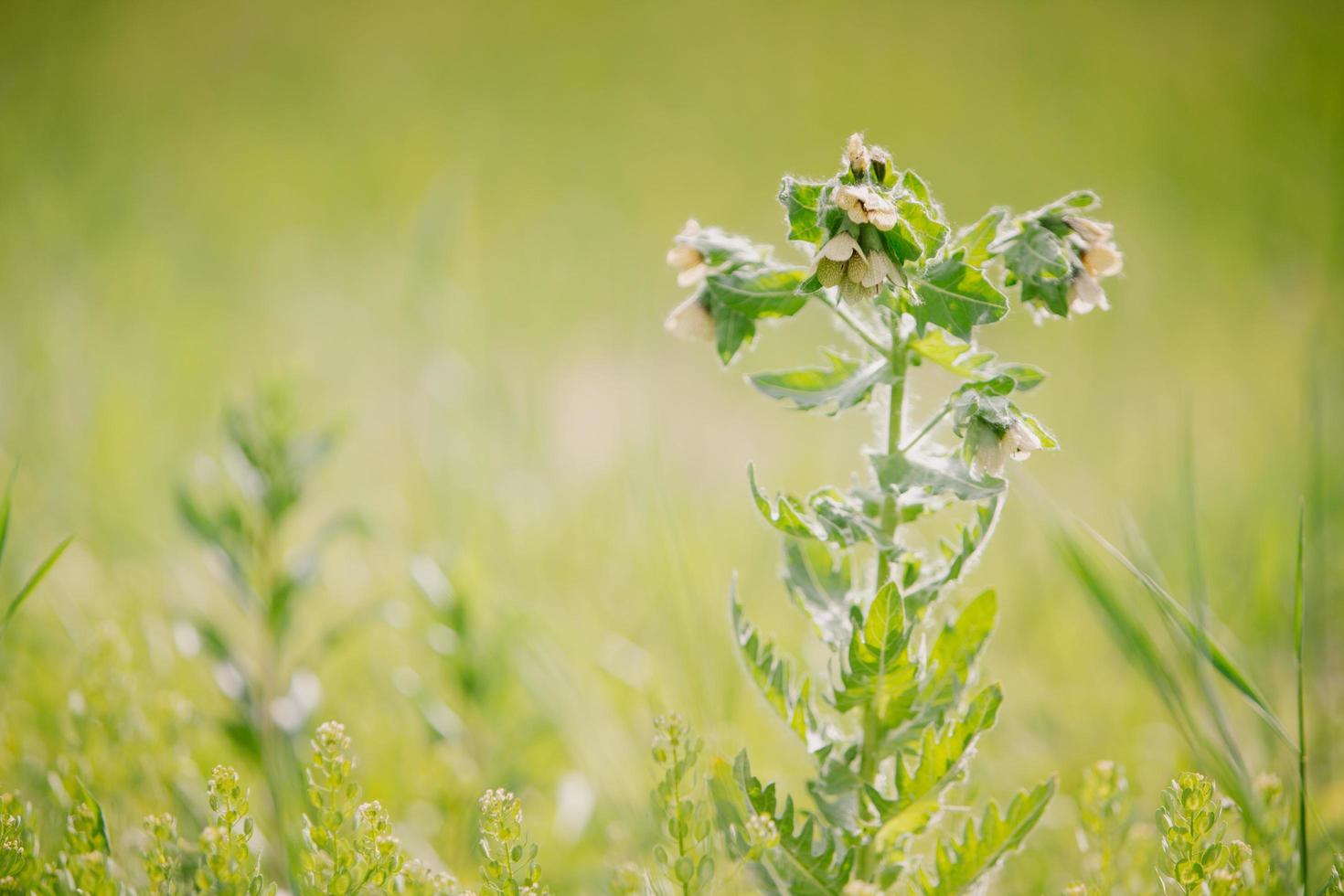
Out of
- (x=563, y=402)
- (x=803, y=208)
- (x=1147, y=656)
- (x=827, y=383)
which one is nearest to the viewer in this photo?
(x=803, y=208)

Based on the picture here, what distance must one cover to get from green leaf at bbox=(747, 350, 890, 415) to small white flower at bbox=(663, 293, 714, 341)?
0.28ft

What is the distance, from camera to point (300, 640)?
2541 mm

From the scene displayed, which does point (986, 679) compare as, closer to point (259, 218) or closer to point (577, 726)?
point (577, 726)

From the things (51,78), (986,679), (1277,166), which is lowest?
(986,679)

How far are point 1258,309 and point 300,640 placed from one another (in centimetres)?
367

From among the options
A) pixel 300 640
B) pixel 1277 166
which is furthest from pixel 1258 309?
pixel 300 640

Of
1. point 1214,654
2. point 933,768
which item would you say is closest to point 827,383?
point 933,768

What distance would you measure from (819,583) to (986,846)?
13.2 inches

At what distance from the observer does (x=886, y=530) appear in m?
1.13

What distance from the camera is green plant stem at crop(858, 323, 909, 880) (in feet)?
3.70

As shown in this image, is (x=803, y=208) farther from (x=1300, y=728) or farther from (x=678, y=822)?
(x=1300, y=728)

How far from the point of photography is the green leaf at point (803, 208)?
109 cm

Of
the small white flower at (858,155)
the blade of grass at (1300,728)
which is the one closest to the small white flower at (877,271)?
the small white flower at (858,155)

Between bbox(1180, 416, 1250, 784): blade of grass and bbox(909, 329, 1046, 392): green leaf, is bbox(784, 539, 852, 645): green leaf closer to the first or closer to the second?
bbox(909, 329, 1046, 392): green leaf
